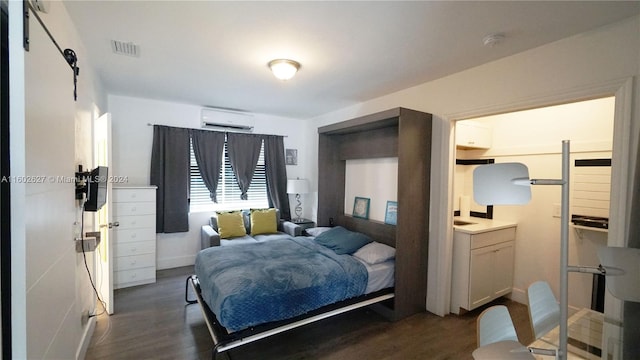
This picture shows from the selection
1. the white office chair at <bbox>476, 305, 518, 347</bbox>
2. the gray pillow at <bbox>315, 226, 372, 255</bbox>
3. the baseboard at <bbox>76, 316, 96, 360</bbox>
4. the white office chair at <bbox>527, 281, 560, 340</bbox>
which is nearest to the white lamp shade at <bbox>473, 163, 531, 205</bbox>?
the white office chair at <bbox>476, 305, 518, 347</bbox>

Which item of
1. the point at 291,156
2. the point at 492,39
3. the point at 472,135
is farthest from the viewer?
the point at 291,156

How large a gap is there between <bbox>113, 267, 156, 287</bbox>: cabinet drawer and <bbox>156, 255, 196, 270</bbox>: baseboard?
20.1 inches

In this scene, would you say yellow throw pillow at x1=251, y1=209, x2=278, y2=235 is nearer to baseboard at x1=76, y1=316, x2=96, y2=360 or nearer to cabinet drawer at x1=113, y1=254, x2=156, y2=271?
cabinet drawer at x1=113, y1=254, x2=156, y2=271

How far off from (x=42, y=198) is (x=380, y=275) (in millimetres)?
2560

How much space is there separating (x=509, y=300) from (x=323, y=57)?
3.55 metres

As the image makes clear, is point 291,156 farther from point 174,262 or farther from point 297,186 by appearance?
point 174,262

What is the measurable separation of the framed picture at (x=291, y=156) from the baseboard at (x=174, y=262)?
7.63 feet

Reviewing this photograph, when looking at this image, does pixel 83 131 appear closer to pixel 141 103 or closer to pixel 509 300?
pixel 141 103

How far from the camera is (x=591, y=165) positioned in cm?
277

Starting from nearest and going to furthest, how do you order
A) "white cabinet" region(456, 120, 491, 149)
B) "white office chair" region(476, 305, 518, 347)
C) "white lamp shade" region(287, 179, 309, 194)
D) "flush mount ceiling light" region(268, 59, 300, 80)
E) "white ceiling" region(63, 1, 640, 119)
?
"white office chair" region(476, 305, 518, 347) < "white ceiling" region(63, 1, 640, 119) < "flush mount ceiling light" region(268, 59, 300, 80) < "white cabinet" region(456, 120, 491, 149) < "white lamp shade" region(287, 179, 309, 194)

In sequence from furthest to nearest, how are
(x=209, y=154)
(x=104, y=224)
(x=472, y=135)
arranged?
(x=209, y=154) < (x=472, y=135) < (x=104, y=224)

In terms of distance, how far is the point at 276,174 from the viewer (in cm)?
499

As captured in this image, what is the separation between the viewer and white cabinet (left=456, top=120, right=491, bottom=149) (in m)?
3.32

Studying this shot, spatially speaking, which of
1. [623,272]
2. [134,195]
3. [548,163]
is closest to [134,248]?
[134,195]
